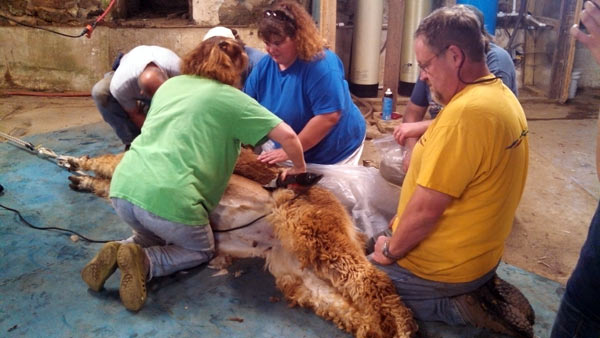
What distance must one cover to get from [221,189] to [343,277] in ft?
2.33

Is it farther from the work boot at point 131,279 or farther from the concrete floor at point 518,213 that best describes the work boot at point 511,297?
the work boot at point 131,279

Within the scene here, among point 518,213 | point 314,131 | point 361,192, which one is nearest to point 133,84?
point 314,131

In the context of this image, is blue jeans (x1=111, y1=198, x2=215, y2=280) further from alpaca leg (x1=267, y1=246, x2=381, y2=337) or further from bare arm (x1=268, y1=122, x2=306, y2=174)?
bare arm (x1=268, y1=122, x2=306, y2=174)

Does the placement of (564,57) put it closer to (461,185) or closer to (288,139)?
(288,139)

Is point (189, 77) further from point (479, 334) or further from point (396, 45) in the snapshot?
point (396, 45)

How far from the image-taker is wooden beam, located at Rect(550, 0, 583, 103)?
5566mm

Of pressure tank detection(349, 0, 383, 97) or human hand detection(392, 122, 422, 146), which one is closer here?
human hand detection(392, 122, 422, 146)

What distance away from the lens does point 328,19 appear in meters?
3.99

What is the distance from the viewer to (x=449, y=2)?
5680 mm

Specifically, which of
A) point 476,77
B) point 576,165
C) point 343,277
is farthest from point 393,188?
point 576,165

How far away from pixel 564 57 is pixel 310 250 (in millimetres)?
4922

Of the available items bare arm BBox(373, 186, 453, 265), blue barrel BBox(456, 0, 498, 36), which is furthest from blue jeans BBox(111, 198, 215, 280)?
blue barrel BBox(456, 0, 498, 36)

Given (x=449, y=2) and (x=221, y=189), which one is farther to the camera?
(x=449, y=2)

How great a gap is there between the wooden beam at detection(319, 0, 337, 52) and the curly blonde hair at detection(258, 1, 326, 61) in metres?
1.44
